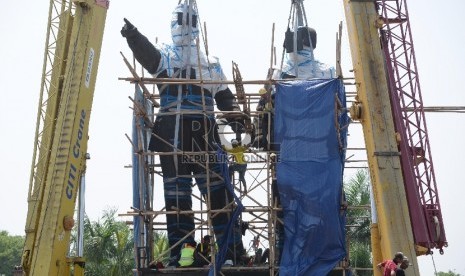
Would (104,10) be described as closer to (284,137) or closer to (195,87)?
(195,87)

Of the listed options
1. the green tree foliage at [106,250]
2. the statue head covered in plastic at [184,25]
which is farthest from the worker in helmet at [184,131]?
the green tree foliage at [106,250]

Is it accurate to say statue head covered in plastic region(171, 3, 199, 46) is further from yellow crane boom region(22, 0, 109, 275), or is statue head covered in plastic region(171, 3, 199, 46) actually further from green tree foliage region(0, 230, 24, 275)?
green tree foliage region(0, 230, 24, 275)

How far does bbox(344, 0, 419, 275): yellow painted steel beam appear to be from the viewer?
1274cm

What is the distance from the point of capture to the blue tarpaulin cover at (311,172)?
15.0m

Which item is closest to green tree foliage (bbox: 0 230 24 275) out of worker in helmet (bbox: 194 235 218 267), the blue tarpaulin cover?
worker in helmet (bbox: 194 235 218 267)

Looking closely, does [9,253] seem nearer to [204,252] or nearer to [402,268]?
[204,252]

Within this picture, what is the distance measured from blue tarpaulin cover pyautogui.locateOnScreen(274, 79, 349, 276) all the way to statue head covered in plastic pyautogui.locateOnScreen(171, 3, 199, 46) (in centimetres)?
268

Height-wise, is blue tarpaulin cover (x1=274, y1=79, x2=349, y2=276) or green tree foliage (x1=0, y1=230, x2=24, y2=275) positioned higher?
green tree foliage (x1=0, y1=230, x2=24, y2=275)

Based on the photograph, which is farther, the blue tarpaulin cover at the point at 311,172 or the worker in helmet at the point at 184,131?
the worker in helmet at the point at 184,131

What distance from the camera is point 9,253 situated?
142 feet

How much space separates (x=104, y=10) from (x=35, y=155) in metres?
3.13

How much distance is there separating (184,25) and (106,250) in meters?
12.0

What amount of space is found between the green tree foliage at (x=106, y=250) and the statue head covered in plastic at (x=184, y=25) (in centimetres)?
1092

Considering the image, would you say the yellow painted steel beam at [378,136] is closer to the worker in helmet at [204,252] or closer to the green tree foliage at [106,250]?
the worker in helmet at [204,252]
